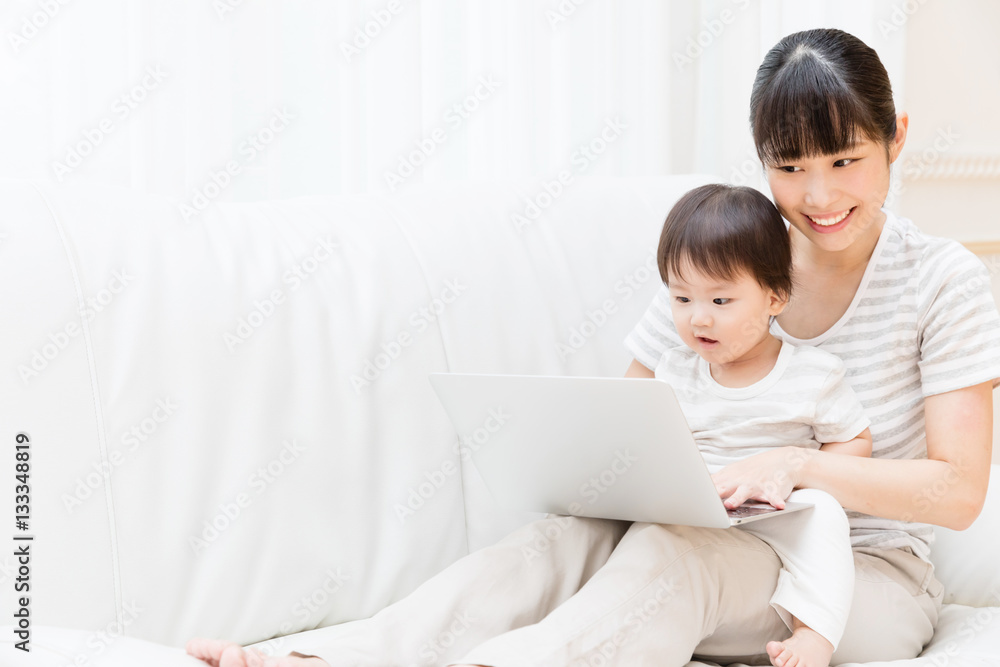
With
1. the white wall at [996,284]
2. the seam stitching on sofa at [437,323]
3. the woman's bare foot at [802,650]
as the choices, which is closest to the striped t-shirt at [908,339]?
the woman's bare foot at [802,650]

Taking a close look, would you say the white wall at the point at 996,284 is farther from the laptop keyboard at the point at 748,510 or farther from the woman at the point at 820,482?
the laptop keyboard at the point at 748,510

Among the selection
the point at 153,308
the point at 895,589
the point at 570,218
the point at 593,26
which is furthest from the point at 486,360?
the point at 593,26

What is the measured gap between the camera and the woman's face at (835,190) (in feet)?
3.58

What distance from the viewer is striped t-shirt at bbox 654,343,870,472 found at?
3.54 feet

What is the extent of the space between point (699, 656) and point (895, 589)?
0.25 meters

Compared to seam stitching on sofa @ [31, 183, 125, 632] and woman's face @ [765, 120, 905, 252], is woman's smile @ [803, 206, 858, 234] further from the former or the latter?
seam stitching on sofa @ [31, 183, 125, 632]

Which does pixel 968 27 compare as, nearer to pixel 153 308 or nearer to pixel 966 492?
pixel 966 492

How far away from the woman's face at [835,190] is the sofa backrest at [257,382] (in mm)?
347

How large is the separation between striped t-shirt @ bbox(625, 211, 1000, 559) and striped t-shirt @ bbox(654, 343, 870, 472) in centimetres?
5

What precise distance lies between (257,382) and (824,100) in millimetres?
746

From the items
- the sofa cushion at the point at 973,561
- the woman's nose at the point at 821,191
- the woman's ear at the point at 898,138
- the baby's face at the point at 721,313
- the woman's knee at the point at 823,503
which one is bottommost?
the sofa cushion at the point at 973,561

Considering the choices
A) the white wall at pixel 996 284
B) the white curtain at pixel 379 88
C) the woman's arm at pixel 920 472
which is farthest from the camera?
the white wall at pixel 996 284

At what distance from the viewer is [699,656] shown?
103 cm

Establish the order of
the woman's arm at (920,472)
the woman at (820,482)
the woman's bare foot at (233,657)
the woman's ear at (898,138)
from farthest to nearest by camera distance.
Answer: the woman's ear at (898,138), the woman's arm at (920,472), the woman at (820,482), the woman's bare foot at (233,657)
